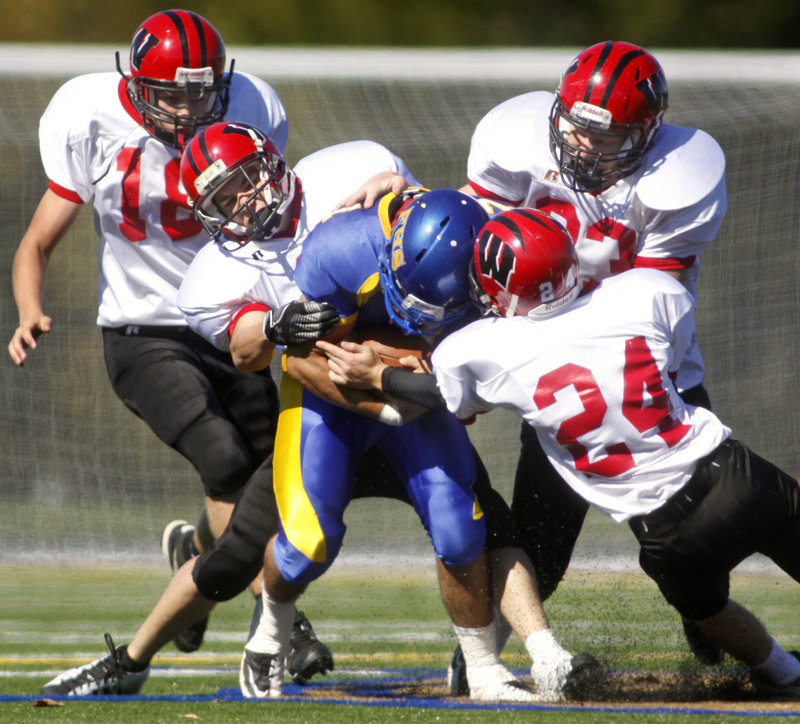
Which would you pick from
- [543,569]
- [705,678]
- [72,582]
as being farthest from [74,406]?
[705,678]

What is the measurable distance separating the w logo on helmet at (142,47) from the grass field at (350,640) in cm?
184

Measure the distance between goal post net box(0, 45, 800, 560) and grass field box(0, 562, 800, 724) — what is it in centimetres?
20

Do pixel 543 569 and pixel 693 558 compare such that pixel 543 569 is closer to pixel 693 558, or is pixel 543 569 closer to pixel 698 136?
pixel 693 558

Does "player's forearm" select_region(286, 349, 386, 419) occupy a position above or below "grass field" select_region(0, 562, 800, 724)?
above

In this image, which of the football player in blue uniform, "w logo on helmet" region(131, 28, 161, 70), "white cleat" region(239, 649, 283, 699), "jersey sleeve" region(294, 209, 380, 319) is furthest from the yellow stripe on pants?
"w logo on helmet" region(131, 28, 161, 70)

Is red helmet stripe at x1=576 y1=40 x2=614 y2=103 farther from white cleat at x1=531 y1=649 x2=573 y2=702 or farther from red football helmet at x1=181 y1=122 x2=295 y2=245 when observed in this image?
white cleat at x1=531 y1=649 x2=573 y2=702

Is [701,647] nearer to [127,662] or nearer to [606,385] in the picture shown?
[606,385]

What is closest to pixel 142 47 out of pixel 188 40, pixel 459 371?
pixel 188 40

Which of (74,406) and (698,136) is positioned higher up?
(698,136)

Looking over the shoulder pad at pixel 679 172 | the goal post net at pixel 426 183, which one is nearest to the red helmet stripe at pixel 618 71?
the shoulder pad at pixel 679 172

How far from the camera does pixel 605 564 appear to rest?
5.29m

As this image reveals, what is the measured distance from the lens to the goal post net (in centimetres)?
474

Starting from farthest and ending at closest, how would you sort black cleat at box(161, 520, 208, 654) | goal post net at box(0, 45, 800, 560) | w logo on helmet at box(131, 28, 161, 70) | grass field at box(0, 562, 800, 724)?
goal post net at box(0, 45, 800, 560) < black cleat at box(161, 520, 208, 654) < w logo on helmet at box(131, 28, 161, 70) < grass field at box(0, 562, 800, 724)

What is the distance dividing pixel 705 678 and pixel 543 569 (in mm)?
539
